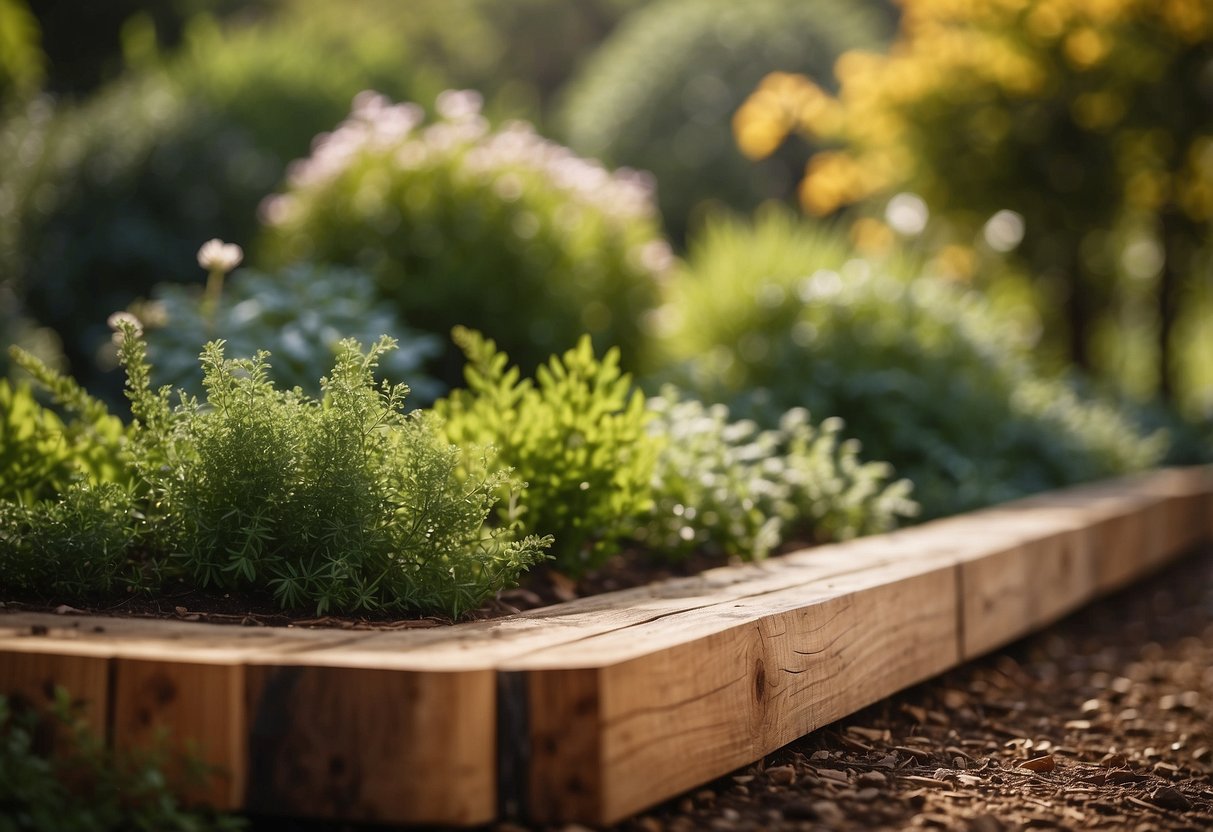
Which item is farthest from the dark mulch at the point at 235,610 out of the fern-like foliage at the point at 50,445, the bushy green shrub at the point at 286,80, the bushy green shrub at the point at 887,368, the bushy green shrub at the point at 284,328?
the bushy green shrub at the point at 286,80

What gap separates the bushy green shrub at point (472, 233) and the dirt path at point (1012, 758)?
2.32 metres

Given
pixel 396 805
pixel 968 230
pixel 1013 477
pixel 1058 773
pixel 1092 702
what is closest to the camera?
pixel 396 805

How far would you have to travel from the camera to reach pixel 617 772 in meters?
1.74

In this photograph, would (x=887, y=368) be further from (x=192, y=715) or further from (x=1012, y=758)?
(x=192, y=715)

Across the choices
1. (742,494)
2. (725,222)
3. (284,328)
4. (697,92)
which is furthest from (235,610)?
(697,92)

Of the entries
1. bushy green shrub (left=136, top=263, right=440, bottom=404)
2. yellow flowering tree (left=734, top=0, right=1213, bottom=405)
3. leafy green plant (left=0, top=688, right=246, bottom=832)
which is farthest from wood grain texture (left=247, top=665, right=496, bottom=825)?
yellow flowering tree (left=734, top=0, right=1213, bottom=405)

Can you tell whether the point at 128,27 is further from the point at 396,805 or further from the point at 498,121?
the point at 396,805

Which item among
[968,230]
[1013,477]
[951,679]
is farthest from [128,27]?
[951,679]

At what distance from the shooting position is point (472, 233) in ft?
15.9

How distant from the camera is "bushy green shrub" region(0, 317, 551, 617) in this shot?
212 centimetres

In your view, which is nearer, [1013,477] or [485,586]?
[485,586]

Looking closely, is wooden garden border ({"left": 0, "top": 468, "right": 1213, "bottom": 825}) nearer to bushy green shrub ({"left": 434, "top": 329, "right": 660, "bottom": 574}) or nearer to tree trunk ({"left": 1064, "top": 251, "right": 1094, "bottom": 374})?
bushy green shrub ({"left": 434, "top": 329, "right": 660, "bottom": 574})

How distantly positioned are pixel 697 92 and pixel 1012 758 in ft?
36.0

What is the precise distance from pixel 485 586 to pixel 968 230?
6754 mm
